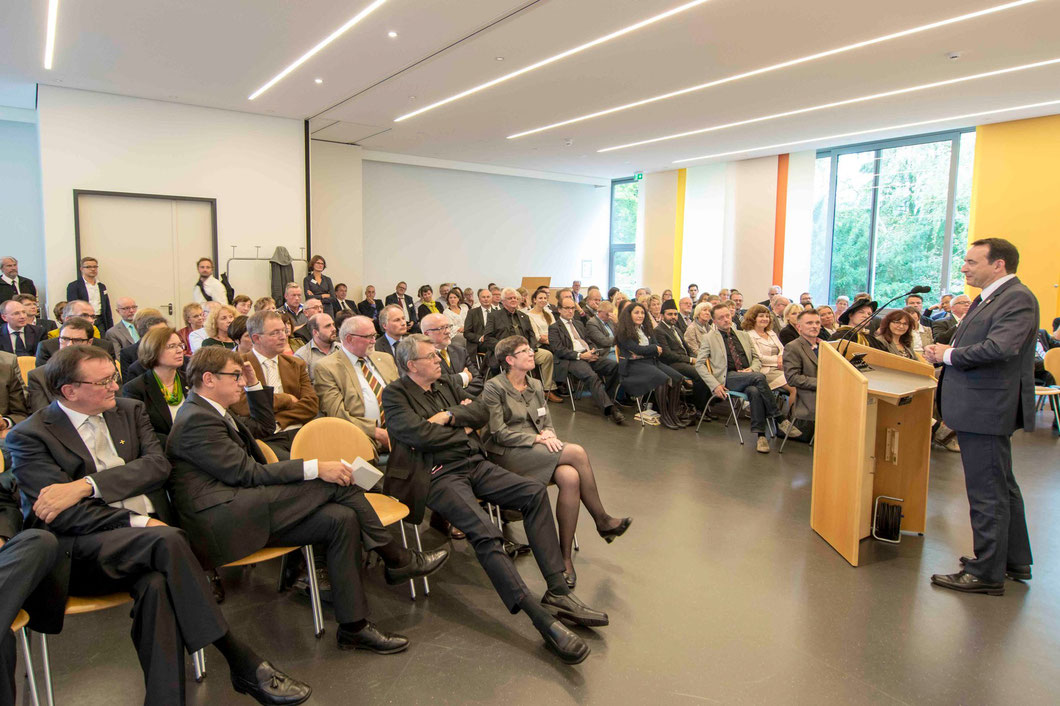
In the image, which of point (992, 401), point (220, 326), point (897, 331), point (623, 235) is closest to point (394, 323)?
point (220, 326)

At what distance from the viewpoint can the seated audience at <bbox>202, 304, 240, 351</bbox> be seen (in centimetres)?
425

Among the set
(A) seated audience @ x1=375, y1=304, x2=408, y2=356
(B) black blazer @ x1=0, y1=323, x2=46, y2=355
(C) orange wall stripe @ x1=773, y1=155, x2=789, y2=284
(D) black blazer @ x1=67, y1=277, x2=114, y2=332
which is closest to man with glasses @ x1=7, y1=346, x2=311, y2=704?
(A) seated audience @ x1=375, y1=304, x2=408, y2=356

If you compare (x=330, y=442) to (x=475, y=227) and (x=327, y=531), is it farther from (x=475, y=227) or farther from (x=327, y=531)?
(x=475, y=227)

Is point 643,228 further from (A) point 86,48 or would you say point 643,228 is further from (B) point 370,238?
(A) point 86,48

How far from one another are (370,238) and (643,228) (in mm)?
6013

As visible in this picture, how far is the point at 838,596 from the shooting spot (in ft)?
10.3

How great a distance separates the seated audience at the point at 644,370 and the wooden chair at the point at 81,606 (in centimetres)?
533

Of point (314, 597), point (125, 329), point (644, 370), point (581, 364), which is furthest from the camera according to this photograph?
point (581, 364)

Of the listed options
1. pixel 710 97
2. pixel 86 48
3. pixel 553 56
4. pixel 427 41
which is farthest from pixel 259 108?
pixel 710 97

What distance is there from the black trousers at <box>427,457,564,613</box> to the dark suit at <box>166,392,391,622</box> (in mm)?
357

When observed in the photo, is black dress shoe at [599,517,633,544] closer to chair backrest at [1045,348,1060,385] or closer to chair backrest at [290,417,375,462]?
chair backrest at [290,417,375,462]

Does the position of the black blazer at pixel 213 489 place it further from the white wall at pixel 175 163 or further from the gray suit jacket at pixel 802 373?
the white wall at pixel 175 163

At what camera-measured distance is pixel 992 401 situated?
10.2 feet

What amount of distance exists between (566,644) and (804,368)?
12.5ft
